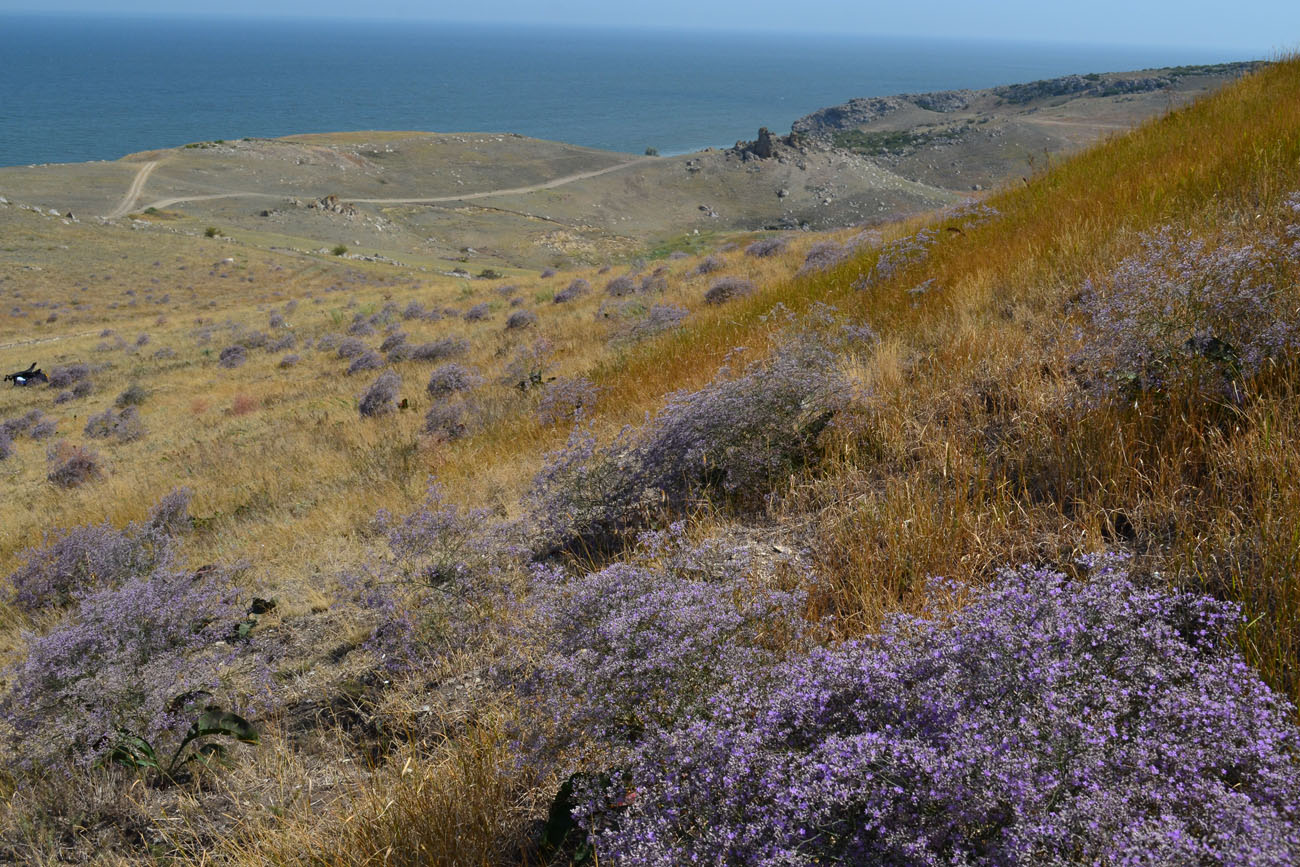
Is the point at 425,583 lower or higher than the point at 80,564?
higher

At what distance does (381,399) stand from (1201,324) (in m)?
11.7

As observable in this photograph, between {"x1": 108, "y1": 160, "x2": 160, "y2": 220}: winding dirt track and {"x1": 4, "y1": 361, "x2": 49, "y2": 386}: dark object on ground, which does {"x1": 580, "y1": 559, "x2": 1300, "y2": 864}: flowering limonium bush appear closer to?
{"x1": 4, "y1": 361, "x2": 49, "y2": 386}: dark object on ground

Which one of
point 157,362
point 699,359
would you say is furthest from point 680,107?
point 699,359

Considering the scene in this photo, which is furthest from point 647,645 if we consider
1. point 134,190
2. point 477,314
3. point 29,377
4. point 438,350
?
point 134,190

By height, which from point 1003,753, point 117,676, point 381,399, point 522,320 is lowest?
point 381,399

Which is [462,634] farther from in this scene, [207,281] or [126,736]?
[207,281]

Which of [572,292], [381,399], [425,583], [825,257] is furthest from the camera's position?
[572,292]

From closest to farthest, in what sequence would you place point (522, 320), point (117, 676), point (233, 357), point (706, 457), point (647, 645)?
1. point (647, 645)
2. point (117, 676)
3. point (706, 457)
4. point (522, 320)
5. point (233, 357)

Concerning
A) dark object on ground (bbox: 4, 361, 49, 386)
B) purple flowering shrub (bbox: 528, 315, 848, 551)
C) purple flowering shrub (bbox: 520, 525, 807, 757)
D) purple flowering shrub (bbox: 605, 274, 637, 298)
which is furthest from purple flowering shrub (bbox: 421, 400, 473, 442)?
dark object on ground (bbox: 4, 361, 49, 386)

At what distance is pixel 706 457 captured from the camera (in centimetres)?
421

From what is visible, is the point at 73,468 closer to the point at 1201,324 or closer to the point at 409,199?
the point at 1201,324

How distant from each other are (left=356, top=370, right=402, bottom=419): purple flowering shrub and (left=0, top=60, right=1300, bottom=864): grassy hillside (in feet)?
15.8

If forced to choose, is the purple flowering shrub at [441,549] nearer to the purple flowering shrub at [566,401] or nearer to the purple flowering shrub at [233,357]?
the purple flowering shrub at [566,401]

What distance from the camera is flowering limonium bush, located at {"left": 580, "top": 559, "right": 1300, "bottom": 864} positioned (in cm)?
132
